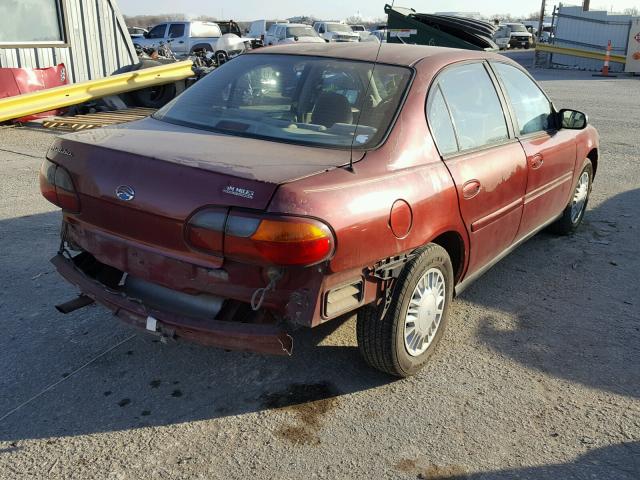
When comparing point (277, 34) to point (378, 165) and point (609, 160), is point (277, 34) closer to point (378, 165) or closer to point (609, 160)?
point (609, 160)

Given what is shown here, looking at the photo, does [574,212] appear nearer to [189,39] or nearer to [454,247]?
[454,247]

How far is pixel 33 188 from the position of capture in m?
6.72

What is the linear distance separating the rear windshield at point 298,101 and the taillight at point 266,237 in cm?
75

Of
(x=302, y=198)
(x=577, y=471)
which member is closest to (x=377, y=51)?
(x=302, y=198)

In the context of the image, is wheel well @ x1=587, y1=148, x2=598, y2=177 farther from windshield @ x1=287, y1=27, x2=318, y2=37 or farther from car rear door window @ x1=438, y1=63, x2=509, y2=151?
windshield @ x1=287, y1=27, x2=318, y2=37

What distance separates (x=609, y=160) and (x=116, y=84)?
331 inches

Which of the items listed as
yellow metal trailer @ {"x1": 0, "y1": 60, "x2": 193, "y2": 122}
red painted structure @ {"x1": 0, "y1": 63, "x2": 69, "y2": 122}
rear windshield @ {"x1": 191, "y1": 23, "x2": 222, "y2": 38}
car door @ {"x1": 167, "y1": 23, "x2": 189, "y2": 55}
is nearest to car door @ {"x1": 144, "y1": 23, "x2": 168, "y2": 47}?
car door @ {"x1": 167, "y1": 23, "x2": 189, "y2": 55}

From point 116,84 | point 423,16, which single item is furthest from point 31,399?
point 423,16

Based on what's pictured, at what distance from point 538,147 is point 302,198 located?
2488mm

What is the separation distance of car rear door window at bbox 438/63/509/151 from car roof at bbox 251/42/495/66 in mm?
101

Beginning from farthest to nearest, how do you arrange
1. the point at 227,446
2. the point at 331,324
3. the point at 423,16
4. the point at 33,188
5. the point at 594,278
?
1. the point at 423,16
2. the point at 33,188
3. the point at 594,278
4. the point at 331,324
5. the point at 227,446

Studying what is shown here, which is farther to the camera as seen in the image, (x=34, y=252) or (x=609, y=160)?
(x=609, y=160)

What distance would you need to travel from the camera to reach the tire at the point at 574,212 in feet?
17.7

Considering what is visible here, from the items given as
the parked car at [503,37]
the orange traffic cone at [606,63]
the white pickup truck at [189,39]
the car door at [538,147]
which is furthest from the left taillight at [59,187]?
the parked car at [503,37]
